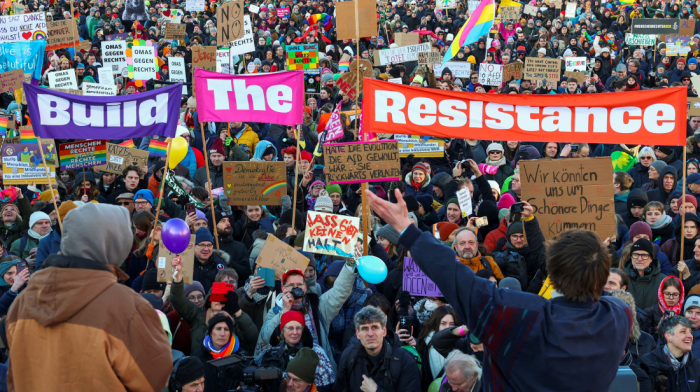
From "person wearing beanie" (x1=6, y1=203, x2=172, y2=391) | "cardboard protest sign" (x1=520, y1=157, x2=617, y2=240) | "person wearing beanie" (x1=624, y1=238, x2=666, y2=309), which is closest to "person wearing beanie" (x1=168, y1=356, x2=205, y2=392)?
"person wearing beanie" (x1=6, y1=203, x2=172, y2=391)

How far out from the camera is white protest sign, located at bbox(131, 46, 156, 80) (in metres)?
12.8

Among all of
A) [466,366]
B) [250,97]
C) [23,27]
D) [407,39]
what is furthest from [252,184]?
[407,39]

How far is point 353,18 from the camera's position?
385 inches

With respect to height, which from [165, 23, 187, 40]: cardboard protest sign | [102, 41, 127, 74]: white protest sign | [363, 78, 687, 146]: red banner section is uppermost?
[165, 23, 187, 40]: cardboard protest sign

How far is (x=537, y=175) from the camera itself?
570 cm

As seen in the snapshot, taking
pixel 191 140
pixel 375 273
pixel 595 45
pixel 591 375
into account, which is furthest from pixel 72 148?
pixel 595 45

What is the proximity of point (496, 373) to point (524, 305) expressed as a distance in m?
0.28

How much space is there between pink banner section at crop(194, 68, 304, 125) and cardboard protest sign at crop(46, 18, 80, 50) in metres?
9.08

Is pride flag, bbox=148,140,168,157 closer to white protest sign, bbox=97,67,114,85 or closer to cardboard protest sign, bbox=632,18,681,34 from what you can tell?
white protest sign, bbox=97,67,114,85

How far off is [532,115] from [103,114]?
13.4ft

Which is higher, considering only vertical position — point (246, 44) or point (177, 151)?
point (246, 44)

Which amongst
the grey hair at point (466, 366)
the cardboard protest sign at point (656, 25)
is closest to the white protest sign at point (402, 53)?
the cardboard protest sign at point (656, 25)

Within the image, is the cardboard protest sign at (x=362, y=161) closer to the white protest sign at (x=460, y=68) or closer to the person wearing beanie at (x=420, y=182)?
the person wearing beanie at (x=420, y=182)

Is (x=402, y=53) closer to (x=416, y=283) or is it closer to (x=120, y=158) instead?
(x=120, y=158)
